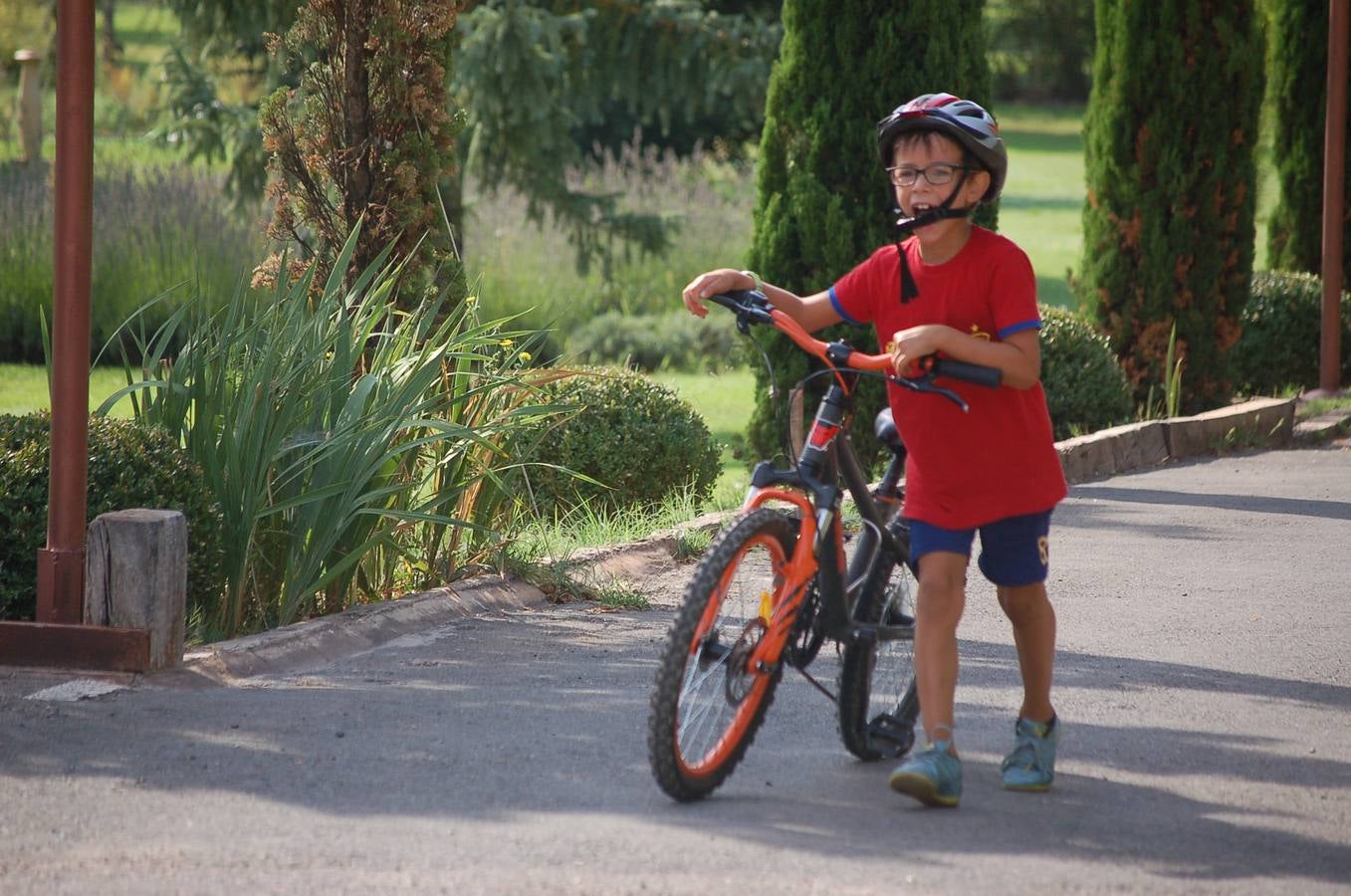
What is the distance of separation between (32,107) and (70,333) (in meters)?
21.4

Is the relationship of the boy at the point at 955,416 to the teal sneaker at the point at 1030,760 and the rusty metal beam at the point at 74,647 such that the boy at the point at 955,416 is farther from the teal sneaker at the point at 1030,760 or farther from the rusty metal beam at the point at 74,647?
the rusty metal beam at the point at 74,647

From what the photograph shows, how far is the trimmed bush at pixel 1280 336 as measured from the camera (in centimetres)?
1548

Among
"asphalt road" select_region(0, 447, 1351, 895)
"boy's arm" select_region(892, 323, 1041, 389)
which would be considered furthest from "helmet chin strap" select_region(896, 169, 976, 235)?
"asphalt road" select_region(0, 447, 1351, 895)

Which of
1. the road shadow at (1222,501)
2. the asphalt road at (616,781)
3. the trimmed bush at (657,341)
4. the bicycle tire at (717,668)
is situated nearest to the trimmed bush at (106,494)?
the asphalt road at (616,781)

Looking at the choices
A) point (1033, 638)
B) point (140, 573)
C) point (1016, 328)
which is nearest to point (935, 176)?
point (1016, 328)

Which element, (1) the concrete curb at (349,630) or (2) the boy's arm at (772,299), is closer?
(2) the boy's arm at (772,299)

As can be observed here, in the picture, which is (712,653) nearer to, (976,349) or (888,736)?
(888,736)

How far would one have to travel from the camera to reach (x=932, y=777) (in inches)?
167

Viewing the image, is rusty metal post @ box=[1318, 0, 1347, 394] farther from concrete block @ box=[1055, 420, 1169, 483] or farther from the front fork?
the front fork

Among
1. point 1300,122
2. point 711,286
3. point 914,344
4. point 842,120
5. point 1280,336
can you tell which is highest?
point 1300,122

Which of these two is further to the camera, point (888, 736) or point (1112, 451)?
point (1112, 451)

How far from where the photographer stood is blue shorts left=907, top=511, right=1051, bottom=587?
14.2 ft

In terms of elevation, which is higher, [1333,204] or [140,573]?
[1333,204]

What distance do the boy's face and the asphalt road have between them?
1488mm
